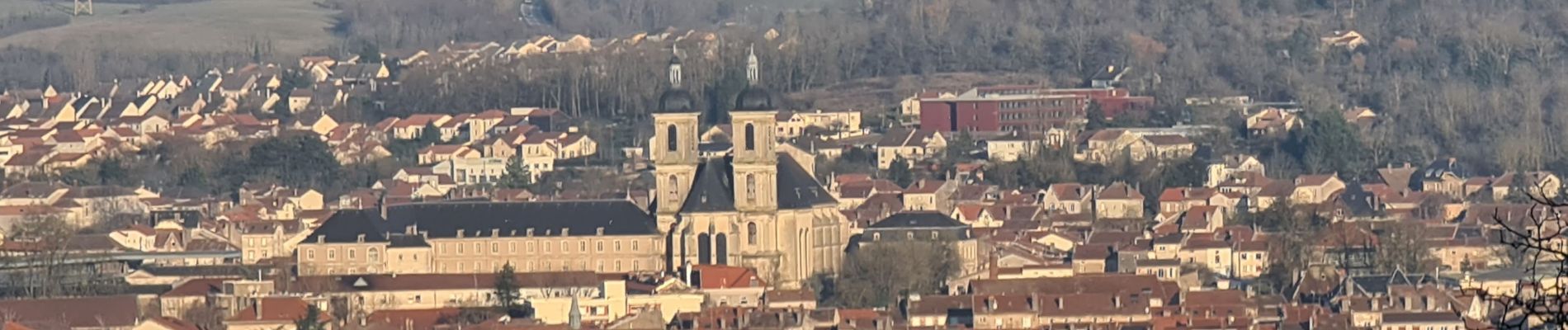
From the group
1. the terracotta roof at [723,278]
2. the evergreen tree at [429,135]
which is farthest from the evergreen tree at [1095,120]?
the terracotta roof at [723,278]

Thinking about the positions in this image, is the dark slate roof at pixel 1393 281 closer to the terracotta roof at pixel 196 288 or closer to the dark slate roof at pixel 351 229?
the terracotta roof at pixel 196 288

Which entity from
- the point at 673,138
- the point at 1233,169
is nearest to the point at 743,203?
the point at 673,138

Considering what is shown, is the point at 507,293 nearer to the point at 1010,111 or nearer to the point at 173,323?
the point at 173,323

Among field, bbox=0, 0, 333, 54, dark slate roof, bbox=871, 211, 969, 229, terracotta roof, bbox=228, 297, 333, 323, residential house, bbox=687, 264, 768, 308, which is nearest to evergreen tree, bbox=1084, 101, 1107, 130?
dark slate roof, bbox=871, 211, 969, 229

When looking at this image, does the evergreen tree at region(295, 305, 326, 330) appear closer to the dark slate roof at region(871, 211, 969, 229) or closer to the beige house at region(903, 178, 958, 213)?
the dark slate roof at region(871, 211, 969, 229)


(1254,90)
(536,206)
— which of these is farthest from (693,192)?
(1254,90)

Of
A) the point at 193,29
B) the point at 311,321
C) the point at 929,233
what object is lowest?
the point at 193,29
